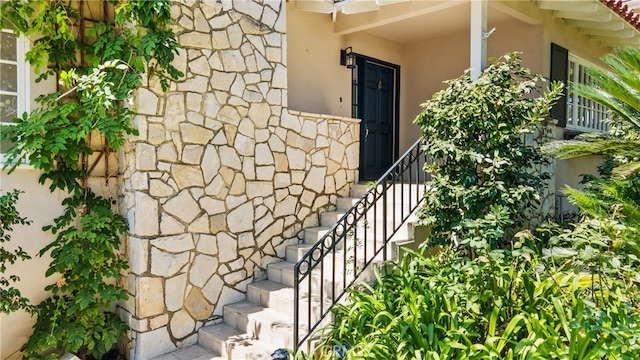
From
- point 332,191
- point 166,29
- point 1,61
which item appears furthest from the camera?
point 332,191

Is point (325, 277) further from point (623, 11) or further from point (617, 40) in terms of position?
point (617, 40)

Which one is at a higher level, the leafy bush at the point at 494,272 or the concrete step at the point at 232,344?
the leafy bush at the point at 494,272

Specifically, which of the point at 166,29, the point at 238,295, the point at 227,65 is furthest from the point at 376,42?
the point at 238,295

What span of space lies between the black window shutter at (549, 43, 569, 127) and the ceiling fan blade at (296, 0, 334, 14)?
135 inches

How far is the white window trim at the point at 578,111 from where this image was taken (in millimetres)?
7102

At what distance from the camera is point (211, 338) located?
422 centimetres

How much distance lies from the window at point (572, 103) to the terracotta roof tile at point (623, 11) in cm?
79

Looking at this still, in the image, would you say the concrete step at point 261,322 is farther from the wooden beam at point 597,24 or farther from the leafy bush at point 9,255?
the wooden beam at point 597,24

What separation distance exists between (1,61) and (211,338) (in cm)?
329

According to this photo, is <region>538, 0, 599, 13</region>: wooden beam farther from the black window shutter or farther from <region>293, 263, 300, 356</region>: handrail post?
<region>293, 263, 300, 356</region>: handrail post

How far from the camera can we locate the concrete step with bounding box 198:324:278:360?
151 inches

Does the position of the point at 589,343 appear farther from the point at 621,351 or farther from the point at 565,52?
the point at 565,52

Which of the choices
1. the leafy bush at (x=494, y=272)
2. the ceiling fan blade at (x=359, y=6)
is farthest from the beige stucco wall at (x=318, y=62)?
the leafy bush at (x=494, y=272)

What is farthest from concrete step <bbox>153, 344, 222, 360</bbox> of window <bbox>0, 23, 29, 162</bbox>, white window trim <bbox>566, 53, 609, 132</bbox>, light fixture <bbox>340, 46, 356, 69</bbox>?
white window trim <bbox>566, 53, 609, 132</bbox>
